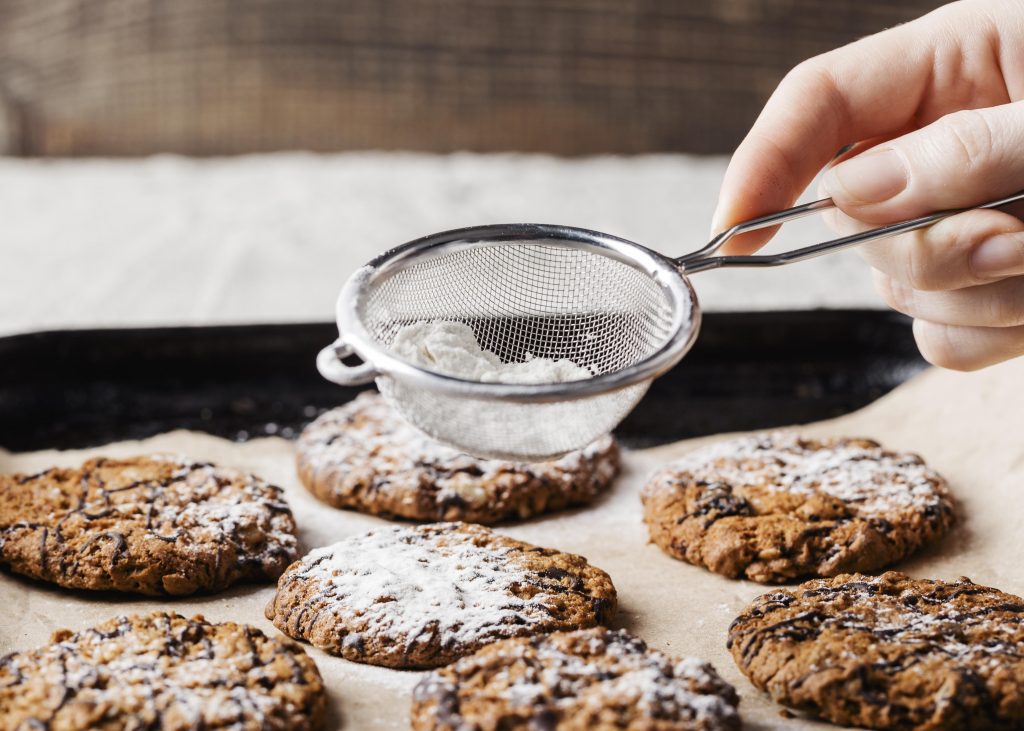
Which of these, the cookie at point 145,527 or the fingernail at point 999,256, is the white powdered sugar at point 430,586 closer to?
the cookie at point 145,527

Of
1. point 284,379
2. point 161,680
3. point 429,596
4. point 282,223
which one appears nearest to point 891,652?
point 429,596

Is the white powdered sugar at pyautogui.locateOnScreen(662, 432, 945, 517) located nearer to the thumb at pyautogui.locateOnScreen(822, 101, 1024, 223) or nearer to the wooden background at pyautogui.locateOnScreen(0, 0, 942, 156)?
the thumb at pyautogui.locateOnScreen(822, 101, 1024, 223)

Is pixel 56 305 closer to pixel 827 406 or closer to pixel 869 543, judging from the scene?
pixel 827 406

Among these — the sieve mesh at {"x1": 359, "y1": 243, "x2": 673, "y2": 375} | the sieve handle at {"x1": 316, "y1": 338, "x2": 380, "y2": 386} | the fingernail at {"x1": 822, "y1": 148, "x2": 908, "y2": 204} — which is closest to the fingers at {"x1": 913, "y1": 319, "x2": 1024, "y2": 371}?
the fingernail at {"x1": 822, "y1": 148, "x2": 908, "y2": 204}

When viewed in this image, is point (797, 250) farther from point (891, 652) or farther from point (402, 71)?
point (402, 71)

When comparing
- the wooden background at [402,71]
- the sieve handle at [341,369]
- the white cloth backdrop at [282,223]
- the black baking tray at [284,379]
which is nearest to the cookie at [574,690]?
the sieve handle at [341,369]
